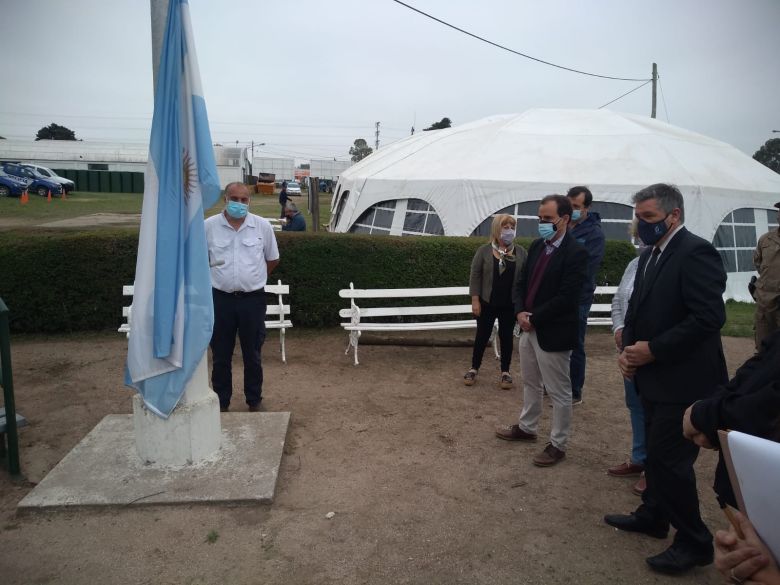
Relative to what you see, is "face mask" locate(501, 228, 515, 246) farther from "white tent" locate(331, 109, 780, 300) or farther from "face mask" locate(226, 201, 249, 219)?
"white tent" locate(331, 109, 780, 300)

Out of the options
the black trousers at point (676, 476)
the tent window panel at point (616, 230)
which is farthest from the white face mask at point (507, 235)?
the tent window panel at point (616, 230)

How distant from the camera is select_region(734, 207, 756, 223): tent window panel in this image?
473 inches

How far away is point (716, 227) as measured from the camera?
1155cm

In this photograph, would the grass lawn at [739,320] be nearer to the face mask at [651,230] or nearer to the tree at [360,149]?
the face mask at [651,230]

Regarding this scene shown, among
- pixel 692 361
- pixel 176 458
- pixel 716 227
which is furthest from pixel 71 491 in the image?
pixel 716 227

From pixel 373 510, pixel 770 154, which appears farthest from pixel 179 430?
pixel 770 154

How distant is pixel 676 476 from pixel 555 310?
4.53 ft

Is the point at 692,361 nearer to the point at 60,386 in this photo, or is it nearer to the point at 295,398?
the point at 295,398

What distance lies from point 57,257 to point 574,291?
6473 mm

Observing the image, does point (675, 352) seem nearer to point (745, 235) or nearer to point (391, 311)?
point (391, 311)

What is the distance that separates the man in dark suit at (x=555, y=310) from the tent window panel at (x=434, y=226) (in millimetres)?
7495

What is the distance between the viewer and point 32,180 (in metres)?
30.5

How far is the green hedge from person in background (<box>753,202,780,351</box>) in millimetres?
4164

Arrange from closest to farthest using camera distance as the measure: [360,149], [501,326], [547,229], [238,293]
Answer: [547,229] → [238,293] → [501,326] → [360,149]
